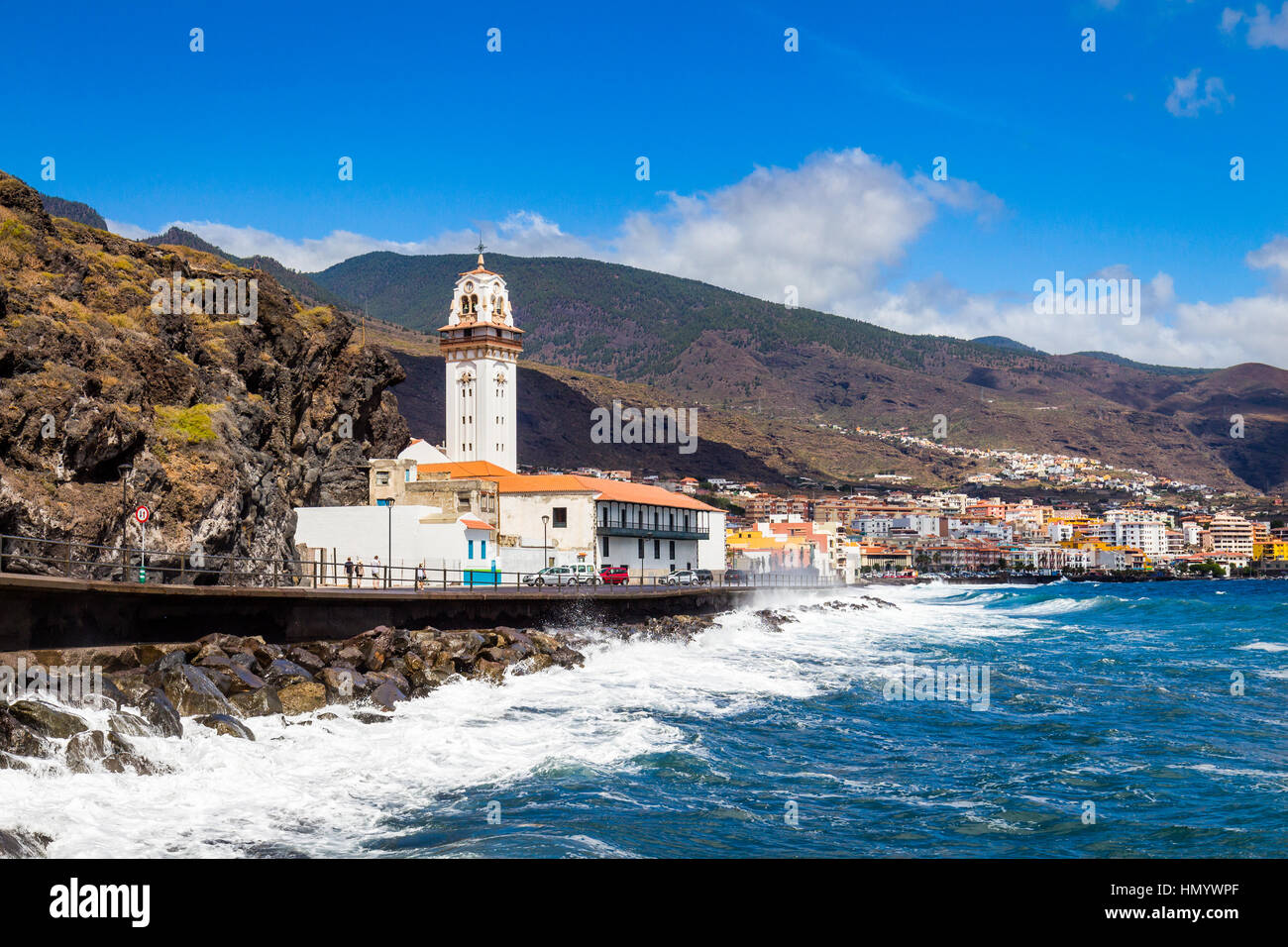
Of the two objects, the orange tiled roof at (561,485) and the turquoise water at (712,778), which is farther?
the orange tiled roof at (561,485)

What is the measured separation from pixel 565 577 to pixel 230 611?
31109 millimetres

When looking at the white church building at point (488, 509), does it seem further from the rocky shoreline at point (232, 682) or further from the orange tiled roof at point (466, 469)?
the rocky shoreline at point (232, 682)

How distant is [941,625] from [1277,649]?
22411 mm

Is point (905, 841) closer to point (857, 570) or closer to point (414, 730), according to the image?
point (414, 730)

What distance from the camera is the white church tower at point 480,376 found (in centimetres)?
8575

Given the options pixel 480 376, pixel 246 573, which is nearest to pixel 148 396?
pixel 246 573

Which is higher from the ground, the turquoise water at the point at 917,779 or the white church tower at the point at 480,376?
the white church tower at the point at 480,376

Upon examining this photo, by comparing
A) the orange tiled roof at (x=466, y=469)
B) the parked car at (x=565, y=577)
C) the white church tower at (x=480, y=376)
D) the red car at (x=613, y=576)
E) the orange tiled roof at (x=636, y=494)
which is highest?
the white church tower at (x=480, y=376)

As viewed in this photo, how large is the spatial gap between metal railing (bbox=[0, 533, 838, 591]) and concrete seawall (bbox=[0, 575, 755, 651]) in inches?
25.5

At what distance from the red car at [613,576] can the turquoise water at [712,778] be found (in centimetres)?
2743

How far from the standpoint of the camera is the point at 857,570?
16412 cm

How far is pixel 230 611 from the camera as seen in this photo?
24.8 metres

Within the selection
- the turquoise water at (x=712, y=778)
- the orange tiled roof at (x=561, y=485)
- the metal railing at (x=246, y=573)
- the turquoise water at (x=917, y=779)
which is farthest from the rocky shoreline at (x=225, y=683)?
the orange tiled roof at (x=561, y=485)
